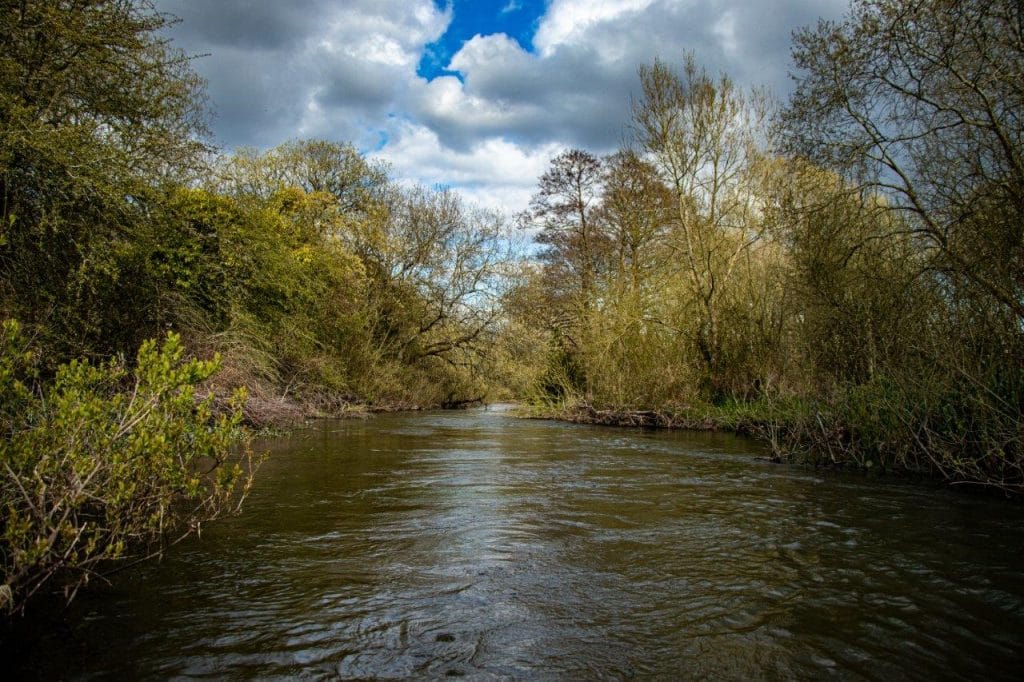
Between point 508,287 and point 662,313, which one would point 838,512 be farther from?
point 508,287

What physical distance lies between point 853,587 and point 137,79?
13.2 meters

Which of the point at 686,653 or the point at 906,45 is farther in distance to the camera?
the point at 906,45

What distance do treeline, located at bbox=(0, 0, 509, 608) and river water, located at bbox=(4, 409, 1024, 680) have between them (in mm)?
511

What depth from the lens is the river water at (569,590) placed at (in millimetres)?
3082

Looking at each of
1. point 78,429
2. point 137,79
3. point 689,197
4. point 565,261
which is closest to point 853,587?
point 78,429

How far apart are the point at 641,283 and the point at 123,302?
43.7ft

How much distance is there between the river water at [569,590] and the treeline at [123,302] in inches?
20.1

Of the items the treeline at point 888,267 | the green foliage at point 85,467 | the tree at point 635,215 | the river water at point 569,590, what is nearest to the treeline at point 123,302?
the green foliage at point 85,467

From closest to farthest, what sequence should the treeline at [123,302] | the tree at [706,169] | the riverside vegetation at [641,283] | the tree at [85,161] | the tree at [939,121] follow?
the treeline at [123,302] → the riverside vegetation at [641,283] → the tree at [939,121] → the tree at [85,161] → the tree at [706,169]

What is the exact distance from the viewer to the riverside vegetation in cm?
423

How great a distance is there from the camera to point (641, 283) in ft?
62.4

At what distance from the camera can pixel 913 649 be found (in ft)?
10.7

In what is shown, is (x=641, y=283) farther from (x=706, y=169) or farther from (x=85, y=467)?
(x=85, y=467)

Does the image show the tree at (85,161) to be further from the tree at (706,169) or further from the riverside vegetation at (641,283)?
the tree at (706,169)
